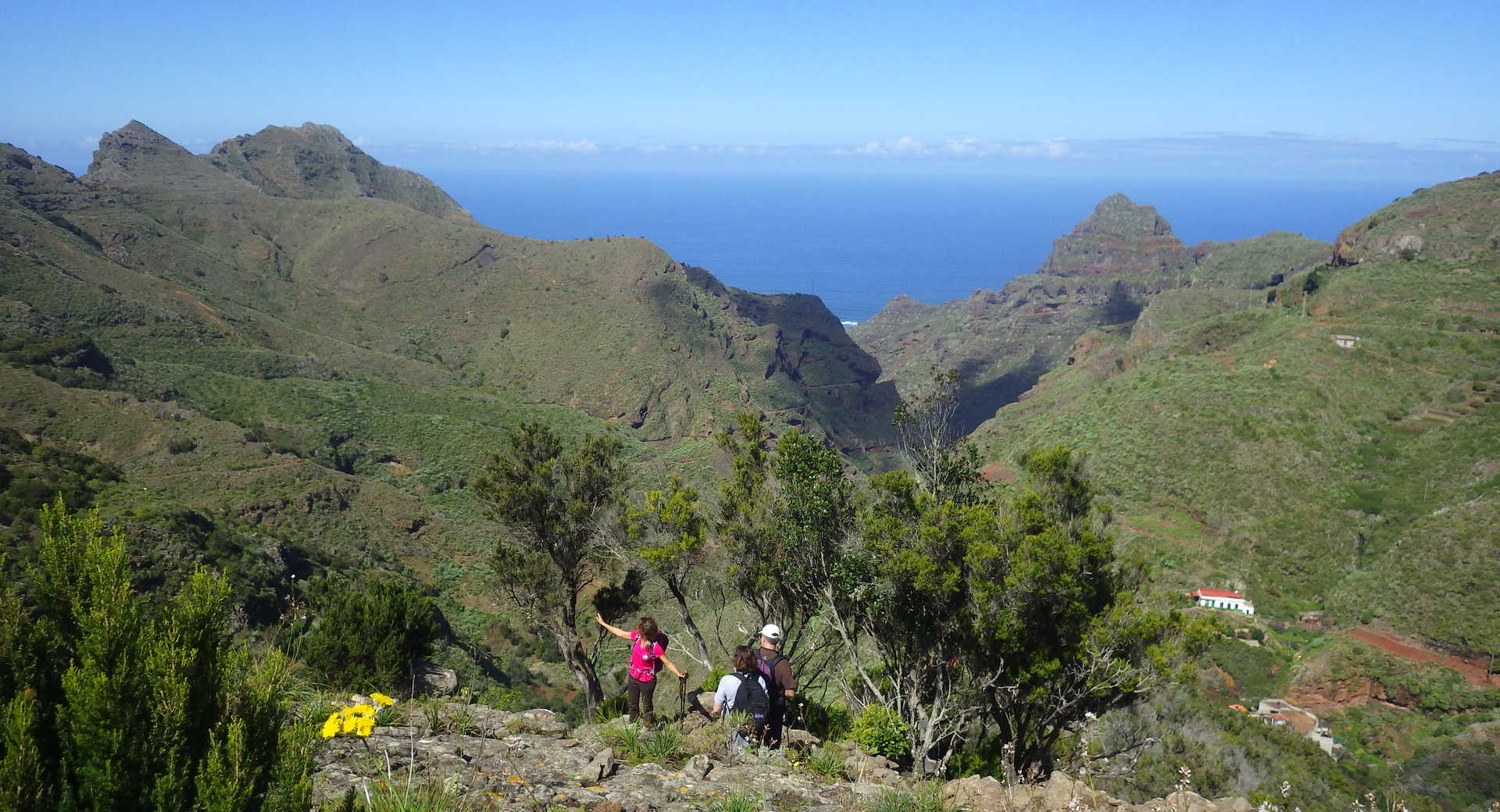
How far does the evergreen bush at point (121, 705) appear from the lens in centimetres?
313

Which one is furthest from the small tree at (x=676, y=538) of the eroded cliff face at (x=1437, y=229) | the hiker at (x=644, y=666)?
the eroded cliff face at (x=1437, y=229)

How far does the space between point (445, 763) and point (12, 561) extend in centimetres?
1775

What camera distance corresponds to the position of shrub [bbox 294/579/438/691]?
10070mm

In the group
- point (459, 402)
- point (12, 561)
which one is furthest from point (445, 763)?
point (459, 402)

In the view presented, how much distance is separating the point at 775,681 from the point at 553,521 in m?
7.64

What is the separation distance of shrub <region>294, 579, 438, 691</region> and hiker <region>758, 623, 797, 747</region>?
16.7 ft

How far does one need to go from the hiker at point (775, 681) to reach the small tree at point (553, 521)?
659cm

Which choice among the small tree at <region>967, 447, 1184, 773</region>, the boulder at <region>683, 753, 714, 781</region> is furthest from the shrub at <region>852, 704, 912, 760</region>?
the boulder at <region>683, 753, 714, 781</region>

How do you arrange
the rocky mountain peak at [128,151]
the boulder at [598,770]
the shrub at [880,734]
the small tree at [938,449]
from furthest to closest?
the rocky mountain peak at [128,151] < the small tree at [938,449] < the shrub at [880,734] < the boulder at [598,770]

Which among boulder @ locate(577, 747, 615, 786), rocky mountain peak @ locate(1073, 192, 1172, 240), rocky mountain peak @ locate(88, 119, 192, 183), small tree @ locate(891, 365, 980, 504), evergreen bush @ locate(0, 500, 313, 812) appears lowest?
boulder @ locate(577, 747, 615, 786)

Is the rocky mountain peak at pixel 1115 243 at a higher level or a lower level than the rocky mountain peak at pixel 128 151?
lower

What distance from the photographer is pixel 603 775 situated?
6375 millimetres

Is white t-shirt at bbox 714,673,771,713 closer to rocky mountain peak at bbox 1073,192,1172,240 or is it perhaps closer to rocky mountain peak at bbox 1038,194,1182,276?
rocky mountain peak at bbox 1038,194,1182,276

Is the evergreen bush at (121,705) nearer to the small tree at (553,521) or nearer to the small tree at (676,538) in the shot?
the small tree at (676,538)
